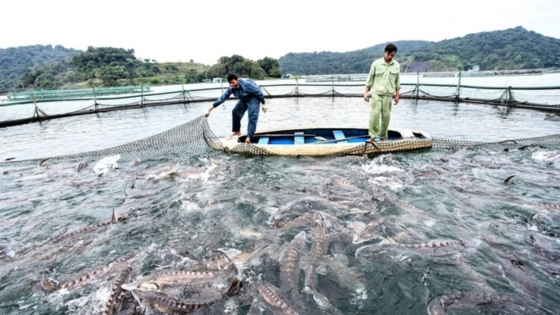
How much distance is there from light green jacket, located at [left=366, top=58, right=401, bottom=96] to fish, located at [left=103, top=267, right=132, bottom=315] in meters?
7.49

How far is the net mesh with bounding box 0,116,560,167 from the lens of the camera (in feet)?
28.0

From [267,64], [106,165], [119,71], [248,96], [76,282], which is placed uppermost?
[267,64]

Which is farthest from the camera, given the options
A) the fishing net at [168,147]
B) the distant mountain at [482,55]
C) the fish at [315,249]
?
the distant mountain at [482,55]

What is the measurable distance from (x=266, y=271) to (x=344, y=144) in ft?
17.8

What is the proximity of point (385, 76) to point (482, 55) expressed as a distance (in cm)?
8125

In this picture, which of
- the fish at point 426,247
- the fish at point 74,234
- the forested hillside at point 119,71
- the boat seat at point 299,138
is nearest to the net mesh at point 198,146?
the boat seat at point 299,138

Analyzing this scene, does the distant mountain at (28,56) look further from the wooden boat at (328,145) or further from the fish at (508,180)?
the fish at (508,180)

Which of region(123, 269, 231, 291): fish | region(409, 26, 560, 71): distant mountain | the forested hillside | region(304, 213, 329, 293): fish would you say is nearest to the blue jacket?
region(304, 213, 329, 293): fish

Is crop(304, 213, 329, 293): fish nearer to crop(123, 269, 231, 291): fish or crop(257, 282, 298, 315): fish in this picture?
crop(257, 282, 298, 315): fish

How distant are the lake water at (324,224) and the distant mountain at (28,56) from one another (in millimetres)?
119488

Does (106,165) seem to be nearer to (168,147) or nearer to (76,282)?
(168,147)

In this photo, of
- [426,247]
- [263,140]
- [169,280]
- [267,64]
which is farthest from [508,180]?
[267,64]

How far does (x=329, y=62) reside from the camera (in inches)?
3905

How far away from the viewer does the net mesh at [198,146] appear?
8.55m
